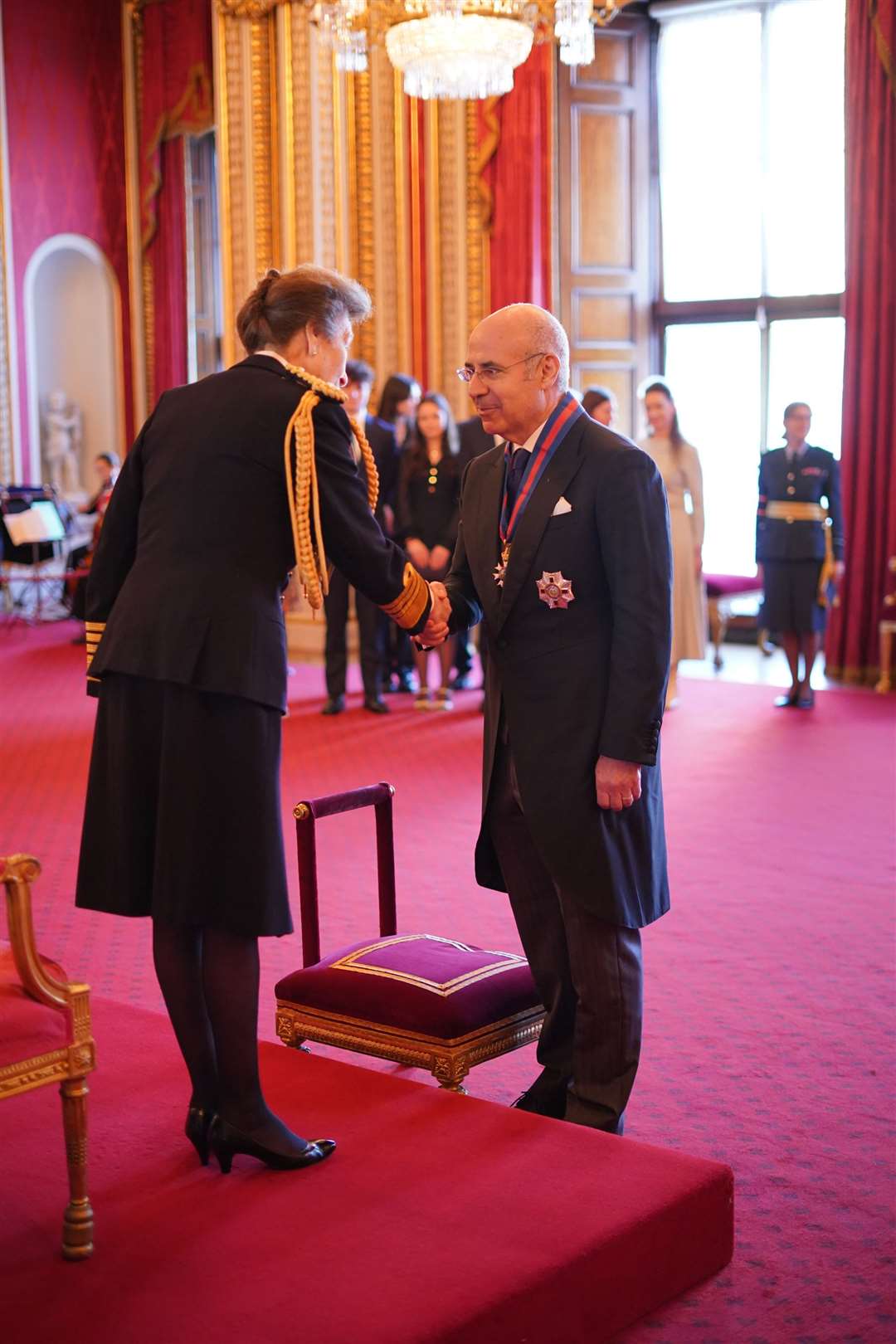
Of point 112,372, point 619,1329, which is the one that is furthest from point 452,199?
point 619,1329

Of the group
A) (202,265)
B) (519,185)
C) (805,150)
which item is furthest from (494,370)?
(202,265)

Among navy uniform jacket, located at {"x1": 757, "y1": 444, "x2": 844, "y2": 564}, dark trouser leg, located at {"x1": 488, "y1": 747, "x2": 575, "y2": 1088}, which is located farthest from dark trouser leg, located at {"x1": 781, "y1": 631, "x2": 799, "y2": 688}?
dark trouser leg, located at {"x1": 488, "y1": 747, "x2": 575, "y2": 1088}

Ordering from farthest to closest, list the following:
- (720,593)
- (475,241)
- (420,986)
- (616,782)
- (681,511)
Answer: (720,593) → (475,241) → (681,511) → (420,986) → (616,782)

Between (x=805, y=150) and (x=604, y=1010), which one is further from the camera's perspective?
(x=805, y=150)

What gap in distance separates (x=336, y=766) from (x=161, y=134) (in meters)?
8.22

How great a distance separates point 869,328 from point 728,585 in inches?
77.4

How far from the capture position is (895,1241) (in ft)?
8.89

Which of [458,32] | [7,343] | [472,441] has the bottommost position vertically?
[472,441]

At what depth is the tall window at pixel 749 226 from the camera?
10.8m

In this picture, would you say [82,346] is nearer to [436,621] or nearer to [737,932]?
[737,932]

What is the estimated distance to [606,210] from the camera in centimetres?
1057

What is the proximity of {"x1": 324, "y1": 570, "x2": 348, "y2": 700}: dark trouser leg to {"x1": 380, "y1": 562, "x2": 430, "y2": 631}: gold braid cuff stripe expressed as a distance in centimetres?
528

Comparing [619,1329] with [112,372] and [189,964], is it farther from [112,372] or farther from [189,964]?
[112,372]

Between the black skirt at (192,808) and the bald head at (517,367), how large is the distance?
28.2 inches
